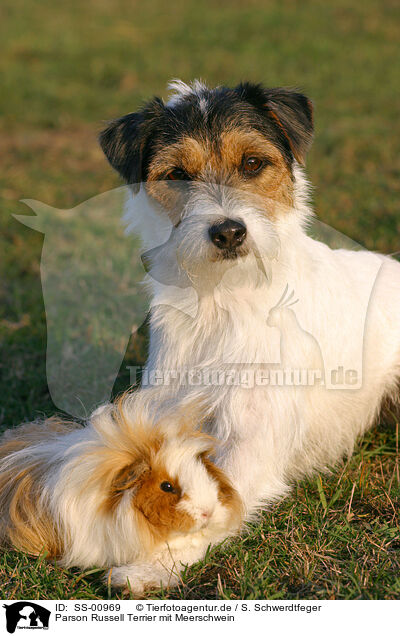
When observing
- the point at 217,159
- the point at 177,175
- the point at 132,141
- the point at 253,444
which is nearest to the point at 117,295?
the point at 132,141

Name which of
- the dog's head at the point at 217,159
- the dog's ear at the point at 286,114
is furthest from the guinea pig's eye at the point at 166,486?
the dog's ear at the point at 286,114

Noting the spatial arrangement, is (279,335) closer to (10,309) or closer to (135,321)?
(135,321)

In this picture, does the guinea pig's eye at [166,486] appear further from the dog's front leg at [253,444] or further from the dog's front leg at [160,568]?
the dog's front leg at [253,444]

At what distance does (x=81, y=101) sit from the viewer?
11.6 meters

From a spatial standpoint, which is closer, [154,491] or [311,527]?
[154,491]

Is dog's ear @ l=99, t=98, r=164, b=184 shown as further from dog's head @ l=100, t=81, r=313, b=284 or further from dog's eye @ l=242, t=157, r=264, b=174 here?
dog's eye @ l=242, t=157, r=264, b=174

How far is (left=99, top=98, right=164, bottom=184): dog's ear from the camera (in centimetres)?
359

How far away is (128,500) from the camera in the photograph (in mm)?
2826

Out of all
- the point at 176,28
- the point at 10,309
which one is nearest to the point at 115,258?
the point at 10,309

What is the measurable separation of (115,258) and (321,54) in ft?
28.8
